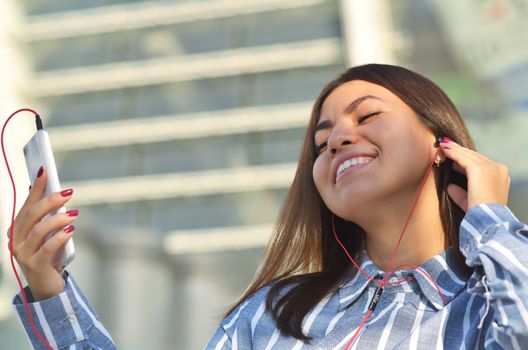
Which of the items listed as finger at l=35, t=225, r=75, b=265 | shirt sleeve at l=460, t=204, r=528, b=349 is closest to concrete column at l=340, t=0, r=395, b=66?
shirt sleeve at l=460, t=204, r=528, b=349

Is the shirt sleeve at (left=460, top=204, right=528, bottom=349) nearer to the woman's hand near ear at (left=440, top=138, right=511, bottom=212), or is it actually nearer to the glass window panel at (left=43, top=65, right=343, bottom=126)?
the woman's hand near ear at (left=440, top=138, right=511, bottom=212)

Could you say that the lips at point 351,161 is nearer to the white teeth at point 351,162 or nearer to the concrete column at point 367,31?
the white teeth at point 351,162

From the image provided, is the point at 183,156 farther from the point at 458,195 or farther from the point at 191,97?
the point at 458,195

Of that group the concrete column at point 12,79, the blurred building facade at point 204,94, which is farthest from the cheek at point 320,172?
the concrete column at point 12,79

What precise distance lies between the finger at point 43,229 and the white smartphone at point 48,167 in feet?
0.07

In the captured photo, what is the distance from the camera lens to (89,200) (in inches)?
744

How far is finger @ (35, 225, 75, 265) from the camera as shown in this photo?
1.48m

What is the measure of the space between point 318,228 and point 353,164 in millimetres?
265

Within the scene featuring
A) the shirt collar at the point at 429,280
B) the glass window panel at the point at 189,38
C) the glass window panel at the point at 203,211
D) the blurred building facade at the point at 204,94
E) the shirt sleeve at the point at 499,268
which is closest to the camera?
the shirt sleeve at the point at 499,268

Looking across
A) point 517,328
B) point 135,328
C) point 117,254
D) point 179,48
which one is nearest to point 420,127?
point 517,328

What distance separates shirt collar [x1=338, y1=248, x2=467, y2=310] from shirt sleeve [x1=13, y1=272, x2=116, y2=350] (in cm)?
47

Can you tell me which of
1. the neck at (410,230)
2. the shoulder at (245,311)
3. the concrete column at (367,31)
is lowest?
the concrete column at (367,31)

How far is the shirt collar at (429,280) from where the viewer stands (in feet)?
5.28

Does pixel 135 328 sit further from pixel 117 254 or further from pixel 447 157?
pixel 447 157
